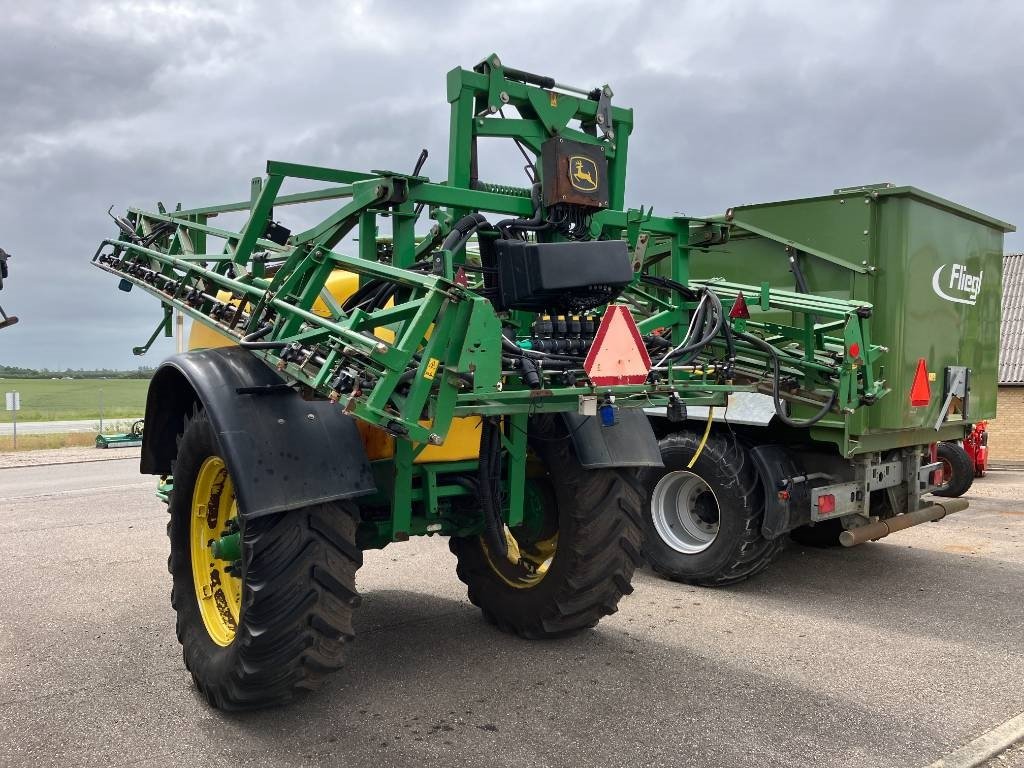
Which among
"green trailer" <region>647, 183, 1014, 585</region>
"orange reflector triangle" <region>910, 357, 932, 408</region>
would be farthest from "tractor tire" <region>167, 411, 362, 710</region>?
"orange reflector triangle" <region>910, 357, 932, 408</region>

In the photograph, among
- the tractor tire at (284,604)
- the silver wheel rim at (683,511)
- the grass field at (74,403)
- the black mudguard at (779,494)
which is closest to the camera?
the tractor tire at (284,604)

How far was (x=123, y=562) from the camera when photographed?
7062mm

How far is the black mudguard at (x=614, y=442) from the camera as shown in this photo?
4.52 meters

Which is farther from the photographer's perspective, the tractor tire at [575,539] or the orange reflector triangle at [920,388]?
the orange reflector triangle at [920,388]

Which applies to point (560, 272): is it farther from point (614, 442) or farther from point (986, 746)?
point (986, 746)

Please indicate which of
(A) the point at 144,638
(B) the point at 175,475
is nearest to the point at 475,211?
(B) the point at 175,475

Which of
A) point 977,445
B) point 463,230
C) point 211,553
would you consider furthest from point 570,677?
point 977,445

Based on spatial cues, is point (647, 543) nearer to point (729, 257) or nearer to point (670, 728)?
point (729, 257)

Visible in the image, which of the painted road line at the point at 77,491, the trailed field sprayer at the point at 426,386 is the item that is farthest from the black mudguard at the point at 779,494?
the painted road line at the point at 77,491

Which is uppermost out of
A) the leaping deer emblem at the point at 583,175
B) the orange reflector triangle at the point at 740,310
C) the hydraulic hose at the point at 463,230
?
the leaping deer emblem at the point at 583,175

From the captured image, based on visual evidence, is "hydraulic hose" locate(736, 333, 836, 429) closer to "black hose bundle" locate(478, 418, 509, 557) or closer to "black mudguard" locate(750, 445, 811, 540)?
"black mudguard" locate(750, 445, 811, 540)

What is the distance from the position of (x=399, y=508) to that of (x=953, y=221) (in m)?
4.84

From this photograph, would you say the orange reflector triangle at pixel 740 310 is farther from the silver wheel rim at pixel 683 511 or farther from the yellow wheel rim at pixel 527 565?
the silver wheel rim at pixel 683 511

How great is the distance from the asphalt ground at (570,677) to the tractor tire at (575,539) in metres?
0.19
